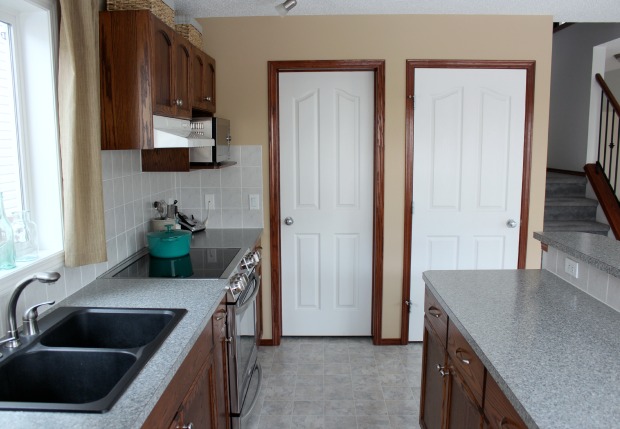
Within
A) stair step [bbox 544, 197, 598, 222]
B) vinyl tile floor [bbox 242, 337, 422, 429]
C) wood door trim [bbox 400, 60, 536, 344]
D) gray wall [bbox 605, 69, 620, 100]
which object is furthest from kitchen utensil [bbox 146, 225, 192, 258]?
gray wall [bbox 605, 69, 620, 100]

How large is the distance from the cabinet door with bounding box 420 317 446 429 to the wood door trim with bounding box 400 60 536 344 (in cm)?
A: 126

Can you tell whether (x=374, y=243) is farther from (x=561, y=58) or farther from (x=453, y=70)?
(x=561, y=58)

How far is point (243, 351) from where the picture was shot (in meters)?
2.60

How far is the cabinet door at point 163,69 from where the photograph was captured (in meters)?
2.23

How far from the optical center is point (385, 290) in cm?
367

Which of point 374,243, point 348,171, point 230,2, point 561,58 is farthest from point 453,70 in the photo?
point 561,58

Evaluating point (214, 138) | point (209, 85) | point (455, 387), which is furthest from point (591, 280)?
point (209, 85)

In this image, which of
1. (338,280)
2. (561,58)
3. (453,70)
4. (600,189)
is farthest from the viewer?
(561,58)

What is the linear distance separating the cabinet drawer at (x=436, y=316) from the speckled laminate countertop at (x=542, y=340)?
6 centimetres

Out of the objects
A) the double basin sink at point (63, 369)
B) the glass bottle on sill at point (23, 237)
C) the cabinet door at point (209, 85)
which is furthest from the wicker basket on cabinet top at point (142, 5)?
the double basin sink at point (63, 369)

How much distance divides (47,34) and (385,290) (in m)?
2.66

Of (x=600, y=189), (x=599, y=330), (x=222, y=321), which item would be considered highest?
(x=600, y=189)

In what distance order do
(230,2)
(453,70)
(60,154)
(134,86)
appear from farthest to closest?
(453,70) → (230,2) → (134,86) → (60,154)

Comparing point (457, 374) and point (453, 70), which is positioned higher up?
point (453, 70)
